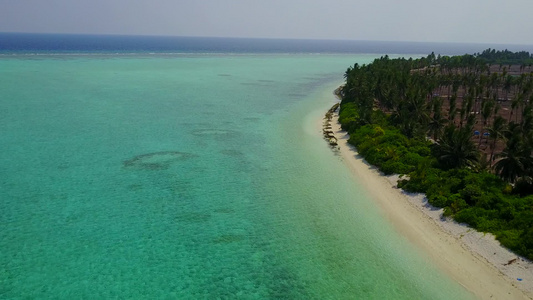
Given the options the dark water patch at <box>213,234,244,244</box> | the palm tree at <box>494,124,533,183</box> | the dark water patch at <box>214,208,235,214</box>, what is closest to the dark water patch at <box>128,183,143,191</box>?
the dark water patch at <box>214,208,235,214</box>

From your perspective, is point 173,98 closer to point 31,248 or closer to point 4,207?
point 4,207

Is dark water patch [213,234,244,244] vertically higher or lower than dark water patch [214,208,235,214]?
lower

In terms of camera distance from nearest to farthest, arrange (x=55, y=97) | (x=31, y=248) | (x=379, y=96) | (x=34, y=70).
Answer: (x=31, y=248)
(x=379, y=96)
(x=55, y=97)
(x=34, y=70)

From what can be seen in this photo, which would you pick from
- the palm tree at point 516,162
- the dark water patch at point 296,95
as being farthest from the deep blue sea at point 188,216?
the dark water patch at point 296,95

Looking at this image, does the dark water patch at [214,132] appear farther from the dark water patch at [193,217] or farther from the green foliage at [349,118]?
the dark water patch at [193,217]

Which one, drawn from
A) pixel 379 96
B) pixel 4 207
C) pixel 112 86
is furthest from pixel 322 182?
pixel 112 86

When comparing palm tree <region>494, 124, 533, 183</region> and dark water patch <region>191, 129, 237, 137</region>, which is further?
dark water patch <region>191, 129, 237, 137</region>

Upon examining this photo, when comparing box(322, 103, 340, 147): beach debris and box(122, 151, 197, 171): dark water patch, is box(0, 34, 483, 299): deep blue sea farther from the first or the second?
box(322, 103, 340, 147): beach debris
